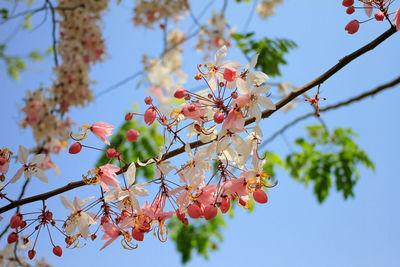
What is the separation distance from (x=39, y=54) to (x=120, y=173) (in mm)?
5087

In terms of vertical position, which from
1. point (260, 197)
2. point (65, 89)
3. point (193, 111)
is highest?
point (65, 89)

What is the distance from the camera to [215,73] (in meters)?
0.97

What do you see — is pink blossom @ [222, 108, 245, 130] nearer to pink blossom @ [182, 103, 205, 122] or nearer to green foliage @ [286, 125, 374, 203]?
pink blossom @ [182, 103, 205, 122]

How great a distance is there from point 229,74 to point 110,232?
584mm

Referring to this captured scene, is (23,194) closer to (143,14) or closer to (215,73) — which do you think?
(215,73)

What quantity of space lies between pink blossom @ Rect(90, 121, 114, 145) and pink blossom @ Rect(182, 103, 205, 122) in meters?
0.28

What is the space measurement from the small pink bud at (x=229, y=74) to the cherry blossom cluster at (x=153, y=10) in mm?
4087

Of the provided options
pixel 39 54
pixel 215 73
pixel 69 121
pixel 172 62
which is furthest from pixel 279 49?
pixel 39 54

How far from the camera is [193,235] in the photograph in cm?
515

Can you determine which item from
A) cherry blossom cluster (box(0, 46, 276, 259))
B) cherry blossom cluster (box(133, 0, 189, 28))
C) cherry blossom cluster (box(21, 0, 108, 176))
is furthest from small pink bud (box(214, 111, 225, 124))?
cherry blossom cluster (box(133, 0, 189, 28))

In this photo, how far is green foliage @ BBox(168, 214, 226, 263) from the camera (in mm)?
5122

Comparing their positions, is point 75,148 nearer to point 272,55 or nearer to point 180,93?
point 180,93

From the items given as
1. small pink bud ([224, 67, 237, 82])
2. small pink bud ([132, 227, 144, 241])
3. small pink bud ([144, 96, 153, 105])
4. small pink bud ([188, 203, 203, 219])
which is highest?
small pink bud ([144, 96, 153, 105])

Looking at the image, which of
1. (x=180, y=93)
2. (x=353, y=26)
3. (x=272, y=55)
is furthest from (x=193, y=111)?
(x=272, y=55)
